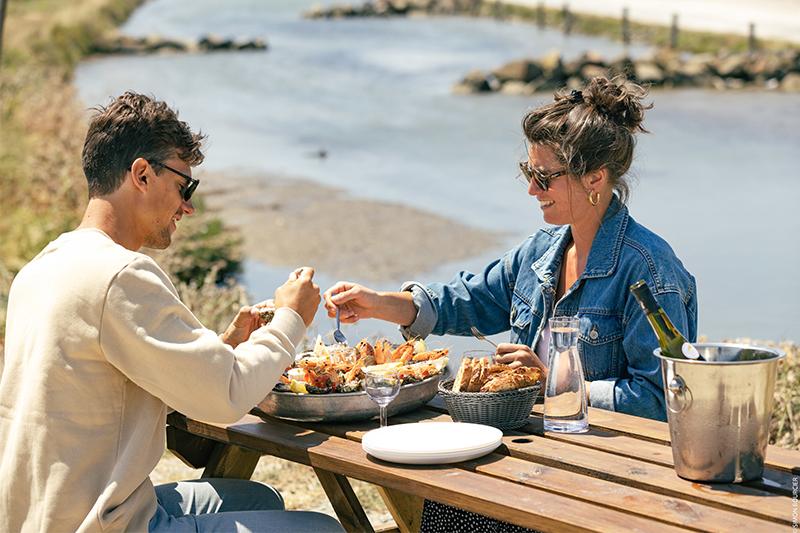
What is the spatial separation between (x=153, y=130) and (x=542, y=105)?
4.19ft

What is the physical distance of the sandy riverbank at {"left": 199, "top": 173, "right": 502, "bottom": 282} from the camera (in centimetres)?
1094

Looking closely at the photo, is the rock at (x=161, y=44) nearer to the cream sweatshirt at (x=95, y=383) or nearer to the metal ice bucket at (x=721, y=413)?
the cream sweatshirt at (x=95, y=383)

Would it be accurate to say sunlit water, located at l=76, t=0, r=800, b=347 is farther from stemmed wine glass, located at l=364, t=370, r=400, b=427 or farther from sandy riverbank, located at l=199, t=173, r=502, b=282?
stemmed wine glass, located at l=364, t=370, r=400, b=427

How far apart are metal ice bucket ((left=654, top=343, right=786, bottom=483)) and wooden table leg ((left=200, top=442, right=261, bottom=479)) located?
135cm

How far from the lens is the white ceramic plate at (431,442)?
2766 mm

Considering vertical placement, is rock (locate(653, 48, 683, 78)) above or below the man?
below

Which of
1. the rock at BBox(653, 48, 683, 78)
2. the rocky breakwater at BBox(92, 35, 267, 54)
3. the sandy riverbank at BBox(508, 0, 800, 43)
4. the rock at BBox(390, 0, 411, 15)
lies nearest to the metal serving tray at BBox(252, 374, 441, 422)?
the rock at BBox(653, 48, 683, 78)

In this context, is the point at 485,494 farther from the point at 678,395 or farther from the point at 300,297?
the point at 300,297

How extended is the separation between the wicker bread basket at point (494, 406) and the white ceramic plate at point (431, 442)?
41 mm

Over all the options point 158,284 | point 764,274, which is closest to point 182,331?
point 158,284

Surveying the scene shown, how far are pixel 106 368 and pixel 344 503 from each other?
73cm

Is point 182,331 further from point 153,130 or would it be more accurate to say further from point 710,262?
point 710,262

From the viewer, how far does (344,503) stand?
3.11 m

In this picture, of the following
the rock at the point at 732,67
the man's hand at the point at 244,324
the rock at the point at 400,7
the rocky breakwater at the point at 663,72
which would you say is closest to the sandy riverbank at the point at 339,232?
the man's hand at the point at 244,324
